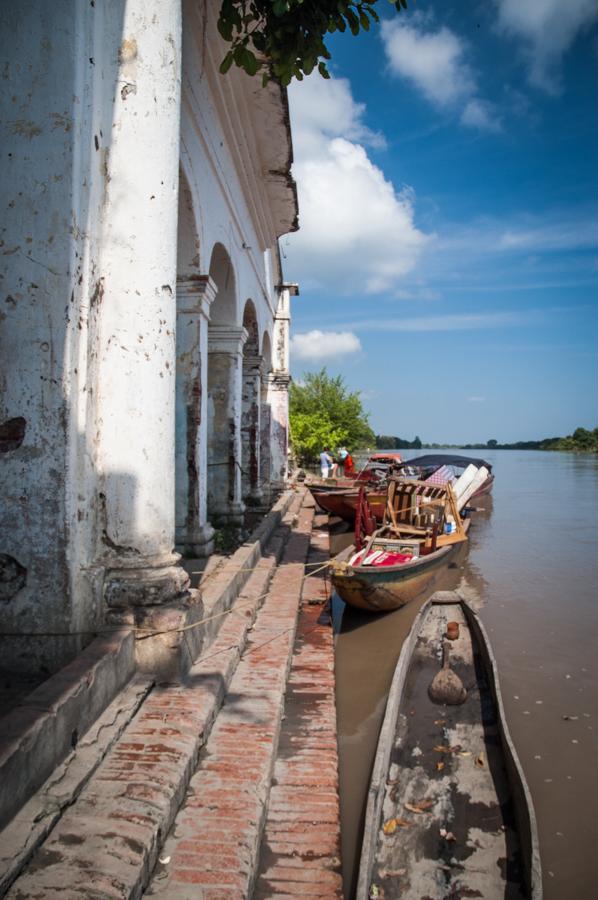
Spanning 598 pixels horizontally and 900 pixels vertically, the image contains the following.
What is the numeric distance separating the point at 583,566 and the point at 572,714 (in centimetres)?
734

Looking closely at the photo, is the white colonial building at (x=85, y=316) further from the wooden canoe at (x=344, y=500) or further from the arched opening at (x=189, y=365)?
the wooden canoe at (x=344, y=500)

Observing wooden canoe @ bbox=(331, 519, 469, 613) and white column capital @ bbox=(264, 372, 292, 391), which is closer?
wooden canoe @ bbox=(331, 519, 469, 613)

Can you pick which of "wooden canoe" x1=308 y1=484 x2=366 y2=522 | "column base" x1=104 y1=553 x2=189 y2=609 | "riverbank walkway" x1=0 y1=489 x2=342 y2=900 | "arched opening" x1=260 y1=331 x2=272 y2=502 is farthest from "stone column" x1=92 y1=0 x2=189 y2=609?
"wooden canoe" x1=308 y1=484 x2=366 y2=522

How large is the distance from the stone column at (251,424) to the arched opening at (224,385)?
257 centimetres

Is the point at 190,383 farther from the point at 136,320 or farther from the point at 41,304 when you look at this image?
the point at 41,304

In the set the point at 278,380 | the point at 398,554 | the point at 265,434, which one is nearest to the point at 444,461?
the point at 278,380

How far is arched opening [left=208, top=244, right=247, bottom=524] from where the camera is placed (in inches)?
311

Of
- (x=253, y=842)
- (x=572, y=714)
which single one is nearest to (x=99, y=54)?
(x=253, y=842)

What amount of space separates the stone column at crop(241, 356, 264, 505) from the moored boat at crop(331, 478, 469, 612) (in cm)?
236

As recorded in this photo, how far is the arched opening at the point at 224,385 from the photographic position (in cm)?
790

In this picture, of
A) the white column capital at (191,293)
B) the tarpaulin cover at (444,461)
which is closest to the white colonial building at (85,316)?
the white column capital at (191,293)

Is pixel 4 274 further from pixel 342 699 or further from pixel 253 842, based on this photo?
pixel 342 699

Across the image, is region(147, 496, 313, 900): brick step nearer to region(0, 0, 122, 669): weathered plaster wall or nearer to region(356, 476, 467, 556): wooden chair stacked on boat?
region(0, 0, 122, 669): weathered plaster wall

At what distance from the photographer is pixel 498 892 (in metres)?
2.69
